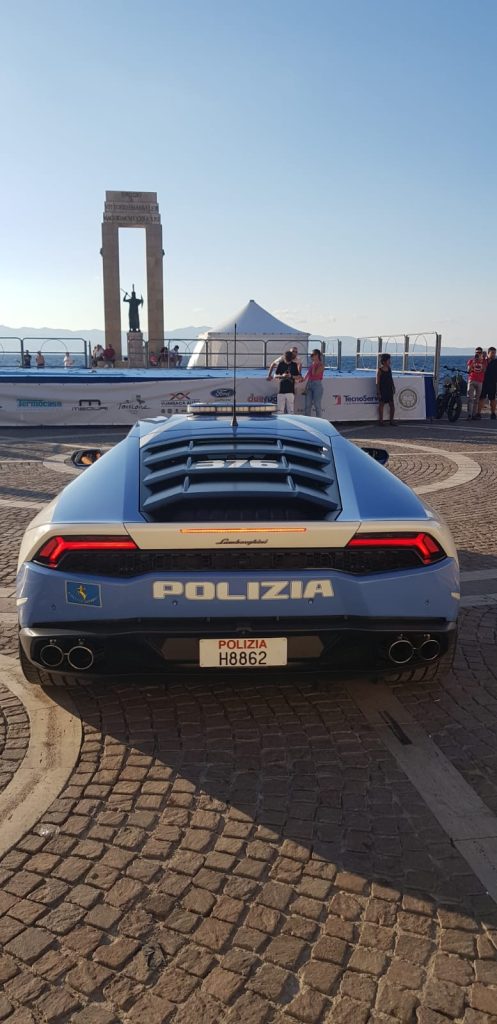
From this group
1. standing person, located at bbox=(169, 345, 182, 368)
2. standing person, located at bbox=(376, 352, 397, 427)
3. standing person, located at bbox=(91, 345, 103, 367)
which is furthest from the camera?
standing person, located at bbox=(91, 345, 103, 367)

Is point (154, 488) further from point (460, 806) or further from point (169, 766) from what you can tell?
point (460, 806)

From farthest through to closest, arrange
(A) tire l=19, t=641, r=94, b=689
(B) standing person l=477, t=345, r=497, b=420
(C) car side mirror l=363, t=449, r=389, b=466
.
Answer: (B) standing person l=477, t=345, r=497, b=420 < (C) car side mirror l=363, t=449, r=389, b=466 < (A) tire l=19, t=641, r=94, b=689

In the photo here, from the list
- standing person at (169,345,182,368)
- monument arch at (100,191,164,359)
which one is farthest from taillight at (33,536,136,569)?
monument arch at (100,191,164,359)

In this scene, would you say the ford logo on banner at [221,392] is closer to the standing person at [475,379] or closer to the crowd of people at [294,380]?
the crowd of people at [294,380]

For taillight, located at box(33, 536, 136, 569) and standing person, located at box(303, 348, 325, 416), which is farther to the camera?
standing person, located at box(303, 348, 325, 416)

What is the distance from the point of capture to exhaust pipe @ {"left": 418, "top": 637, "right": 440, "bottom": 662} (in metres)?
3.30

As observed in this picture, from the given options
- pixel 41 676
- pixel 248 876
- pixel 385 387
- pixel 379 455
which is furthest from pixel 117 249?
pixel 248 876

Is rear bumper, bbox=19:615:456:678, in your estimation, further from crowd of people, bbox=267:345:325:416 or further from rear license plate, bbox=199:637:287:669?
crowd of people, bbox=267:345:325:416

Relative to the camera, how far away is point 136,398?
723 inches

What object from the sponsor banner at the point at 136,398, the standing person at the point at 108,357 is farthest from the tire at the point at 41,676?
the standing person at the point at 108,357

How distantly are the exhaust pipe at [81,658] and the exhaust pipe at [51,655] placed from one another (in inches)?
1.6

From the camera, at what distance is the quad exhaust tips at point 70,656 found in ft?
10.5

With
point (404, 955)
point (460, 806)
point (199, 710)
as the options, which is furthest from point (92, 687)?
point (404, 955)

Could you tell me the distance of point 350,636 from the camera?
3.21 m
